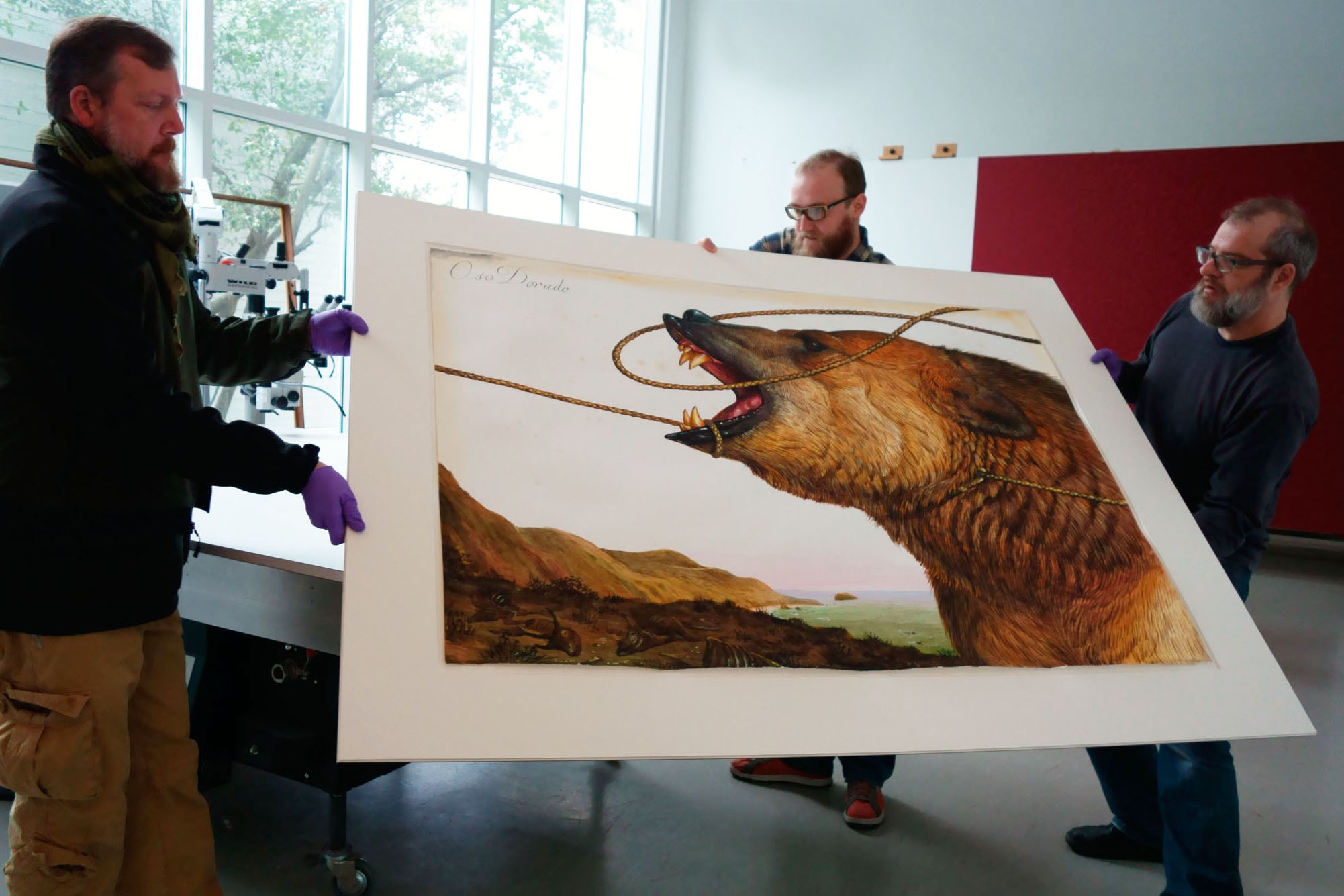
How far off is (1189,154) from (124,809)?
6.31 metres

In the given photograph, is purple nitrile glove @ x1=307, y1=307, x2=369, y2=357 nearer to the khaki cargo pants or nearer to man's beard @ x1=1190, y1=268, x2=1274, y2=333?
the khaki cargo pants

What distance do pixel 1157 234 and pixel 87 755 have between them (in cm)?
613

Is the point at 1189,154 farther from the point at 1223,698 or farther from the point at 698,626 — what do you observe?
the point at 698,626

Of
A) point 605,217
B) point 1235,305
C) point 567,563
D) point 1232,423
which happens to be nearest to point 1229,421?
point 1232,423

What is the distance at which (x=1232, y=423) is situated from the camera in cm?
164

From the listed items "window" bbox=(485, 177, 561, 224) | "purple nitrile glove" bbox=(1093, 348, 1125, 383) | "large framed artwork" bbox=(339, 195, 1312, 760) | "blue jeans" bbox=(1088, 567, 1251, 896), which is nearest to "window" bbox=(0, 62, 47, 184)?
"window" bbox=(485, 177, 561, 224)

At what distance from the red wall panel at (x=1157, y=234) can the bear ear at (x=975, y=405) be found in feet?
14.9

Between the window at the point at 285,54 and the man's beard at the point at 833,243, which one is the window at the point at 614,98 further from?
the man's beard at the point at 833,243

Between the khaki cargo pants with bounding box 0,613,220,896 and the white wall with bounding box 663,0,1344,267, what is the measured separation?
236 inches

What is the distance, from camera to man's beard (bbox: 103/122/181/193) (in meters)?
1.24

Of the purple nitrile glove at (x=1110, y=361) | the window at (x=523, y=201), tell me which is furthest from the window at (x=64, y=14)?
the purple nitrile glove at (x=1110, y=361)

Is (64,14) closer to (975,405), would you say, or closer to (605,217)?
(605,217)

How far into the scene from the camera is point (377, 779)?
2254mm

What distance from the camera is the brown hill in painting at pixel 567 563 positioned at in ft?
3.80
